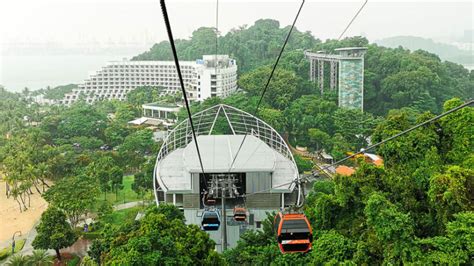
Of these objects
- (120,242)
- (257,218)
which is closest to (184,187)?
(257,218)

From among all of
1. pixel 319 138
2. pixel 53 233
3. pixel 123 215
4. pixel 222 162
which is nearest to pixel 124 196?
pixel 123 215

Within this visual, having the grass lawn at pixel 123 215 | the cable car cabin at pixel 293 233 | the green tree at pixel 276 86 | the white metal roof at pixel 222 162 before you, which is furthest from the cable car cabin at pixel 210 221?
the green tree at pixel 276 86

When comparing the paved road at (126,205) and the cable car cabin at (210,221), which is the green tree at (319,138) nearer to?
the paved road at (126,205)

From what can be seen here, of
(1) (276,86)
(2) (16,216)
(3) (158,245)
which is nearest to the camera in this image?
(3) (158,245)

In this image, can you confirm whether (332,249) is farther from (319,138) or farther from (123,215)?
(319,138)

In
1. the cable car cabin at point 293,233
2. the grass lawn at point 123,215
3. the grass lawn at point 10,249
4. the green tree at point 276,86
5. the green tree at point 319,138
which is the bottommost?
the grass lawn at point 10,249

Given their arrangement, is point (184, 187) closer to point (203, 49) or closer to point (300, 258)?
point (300, 258)
